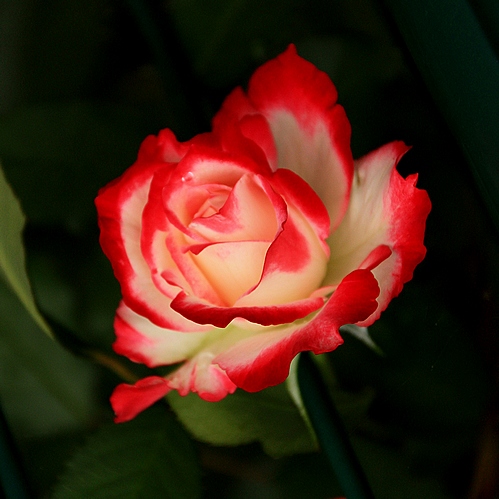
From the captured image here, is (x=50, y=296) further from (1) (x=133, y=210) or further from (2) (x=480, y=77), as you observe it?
(2) (x=480, y=77)

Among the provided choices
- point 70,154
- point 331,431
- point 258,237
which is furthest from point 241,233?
point 70,154

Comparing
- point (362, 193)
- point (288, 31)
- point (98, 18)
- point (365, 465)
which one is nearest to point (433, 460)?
point (365, 465)

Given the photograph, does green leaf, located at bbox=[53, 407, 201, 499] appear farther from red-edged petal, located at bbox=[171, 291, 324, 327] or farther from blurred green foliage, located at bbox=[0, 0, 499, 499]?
red-edged petal, located at bbox=[171, 291, 324, 327]

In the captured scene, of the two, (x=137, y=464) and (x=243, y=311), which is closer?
(x=243, y=311)

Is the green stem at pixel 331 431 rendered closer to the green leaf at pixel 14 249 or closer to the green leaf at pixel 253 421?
the green leaf at pixel 253 421

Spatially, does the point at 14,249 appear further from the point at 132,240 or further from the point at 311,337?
the point at 311,337

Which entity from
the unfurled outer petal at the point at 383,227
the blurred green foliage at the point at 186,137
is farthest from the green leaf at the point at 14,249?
the unfurled outer petal at the point at 383,227
